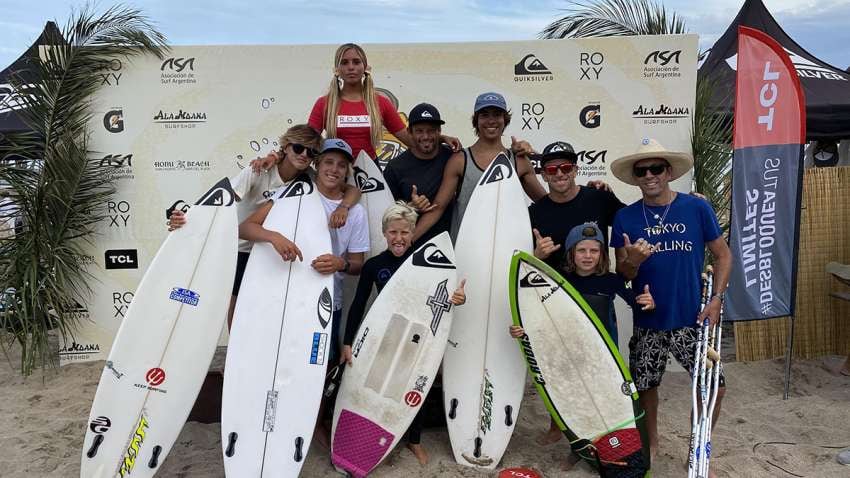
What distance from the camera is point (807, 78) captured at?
21.4ft

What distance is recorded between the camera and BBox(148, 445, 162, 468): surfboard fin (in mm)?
2750

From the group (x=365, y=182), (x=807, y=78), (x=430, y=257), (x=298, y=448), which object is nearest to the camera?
(x=298, y=448)

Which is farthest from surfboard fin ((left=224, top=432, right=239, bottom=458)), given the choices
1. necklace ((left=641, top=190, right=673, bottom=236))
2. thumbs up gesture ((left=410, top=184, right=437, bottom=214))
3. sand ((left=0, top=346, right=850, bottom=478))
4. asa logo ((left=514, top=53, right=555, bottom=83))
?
asa logo ((left=514, top=53, right=555, bottom=83))

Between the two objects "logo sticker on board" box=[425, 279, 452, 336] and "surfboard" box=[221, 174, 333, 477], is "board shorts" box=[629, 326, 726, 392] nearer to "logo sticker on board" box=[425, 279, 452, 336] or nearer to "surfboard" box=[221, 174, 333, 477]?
"logo sticker on board" box=[425, 279, 452, 336]

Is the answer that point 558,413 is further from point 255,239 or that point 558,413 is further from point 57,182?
point 57,182

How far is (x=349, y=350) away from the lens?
2.98 m

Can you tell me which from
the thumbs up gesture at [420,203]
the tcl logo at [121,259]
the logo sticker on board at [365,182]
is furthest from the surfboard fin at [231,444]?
the tcl logo at [121,259]

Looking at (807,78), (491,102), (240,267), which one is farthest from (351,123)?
(807,78)

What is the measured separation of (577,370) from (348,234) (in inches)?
55.4

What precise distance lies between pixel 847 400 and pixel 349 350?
3304 millimetres

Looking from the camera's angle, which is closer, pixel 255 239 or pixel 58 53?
pixel 255 239

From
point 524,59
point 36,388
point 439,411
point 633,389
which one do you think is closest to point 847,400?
point 633,389

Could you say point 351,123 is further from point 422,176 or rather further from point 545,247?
point 545,247

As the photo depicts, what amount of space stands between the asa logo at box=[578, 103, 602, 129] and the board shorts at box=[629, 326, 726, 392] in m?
2.14
